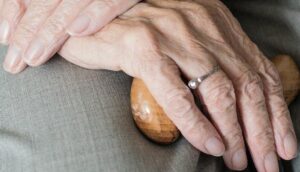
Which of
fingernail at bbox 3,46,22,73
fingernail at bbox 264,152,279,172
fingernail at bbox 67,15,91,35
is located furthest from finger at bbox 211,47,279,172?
fingernail at bbox 3,46,22,73

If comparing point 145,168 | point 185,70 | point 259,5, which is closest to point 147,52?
point 185,70

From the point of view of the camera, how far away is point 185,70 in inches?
26.9

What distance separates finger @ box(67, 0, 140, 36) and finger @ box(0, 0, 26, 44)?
104 millimetres

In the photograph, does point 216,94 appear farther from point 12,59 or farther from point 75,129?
point 12,59

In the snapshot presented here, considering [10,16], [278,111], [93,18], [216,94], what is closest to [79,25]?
[93,18]

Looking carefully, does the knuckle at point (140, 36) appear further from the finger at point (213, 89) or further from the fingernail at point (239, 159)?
the fingernail at point (239, 159)

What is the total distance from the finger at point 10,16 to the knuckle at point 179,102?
0.97 ft

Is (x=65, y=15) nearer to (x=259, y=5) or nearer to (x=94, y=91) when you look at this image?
(x=94, y=91)

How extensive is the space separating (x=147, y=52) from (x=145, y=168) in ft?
0.55

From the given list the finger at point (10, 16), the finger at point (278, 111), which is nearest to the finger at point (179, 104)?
the finger at point (278, 111)

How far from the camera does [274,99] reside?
742mm

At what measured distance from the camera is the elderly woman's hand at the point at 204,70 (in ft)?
2.19

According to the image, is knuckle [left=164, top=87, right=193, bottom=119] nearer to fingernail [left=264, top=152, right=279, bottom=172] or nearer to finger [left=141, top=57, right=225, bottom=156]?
finger [left=141, top=57, right=225, bottom=156]

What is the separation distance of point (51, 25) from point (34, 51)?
49 millimetres
